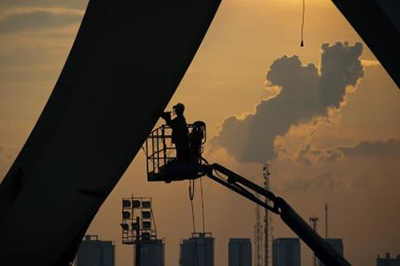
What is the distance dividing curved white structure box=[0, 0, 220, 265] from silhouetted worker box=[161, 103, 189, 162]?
440 centimetres

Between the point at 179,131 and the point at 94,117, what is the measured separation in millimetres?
7165

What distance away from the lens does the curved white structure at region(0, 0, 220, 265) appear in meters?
26.9

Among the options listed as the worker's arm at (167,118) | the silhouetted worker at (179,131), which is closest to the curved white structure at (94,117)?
the worker's arm at (167,118)

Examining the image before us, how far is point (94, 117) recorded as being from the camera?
2811 centimetres

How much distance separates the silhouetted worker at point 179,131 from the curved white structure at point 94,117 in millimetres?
4402

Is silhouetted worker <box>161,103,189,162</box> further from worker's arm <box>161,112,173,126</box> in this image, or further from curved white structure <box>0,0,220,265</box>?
curved white structure <box>0,0,220,265</box>

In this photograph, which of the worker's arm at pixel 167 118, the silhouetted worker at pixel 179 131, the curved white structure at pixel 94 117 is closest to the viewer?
the curved white structure at pixel 94 117

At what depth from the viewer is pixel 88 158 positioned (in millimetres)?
28797

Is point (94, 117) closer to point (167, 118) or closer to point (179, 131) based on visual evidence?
point (167, 118)

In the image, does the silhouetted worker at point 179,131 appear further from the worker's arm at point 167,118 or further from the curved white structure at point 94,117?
the curved white structure at point 94,117

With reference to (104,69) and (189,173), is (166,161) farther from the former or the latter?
(104,69)

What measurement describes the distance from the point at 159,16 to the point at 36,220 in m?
6.26

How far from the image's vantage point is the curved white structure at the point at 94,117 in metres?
26.9

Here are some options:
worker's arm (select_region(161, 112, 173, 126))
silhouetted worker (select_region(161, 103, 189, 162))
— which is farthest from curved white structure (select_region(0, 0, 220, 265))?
silhouetted worker (select_region(161, 103, 189, 162))
